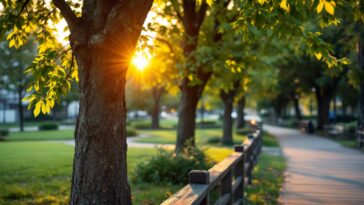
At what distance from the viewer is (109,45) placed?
14.7 ft

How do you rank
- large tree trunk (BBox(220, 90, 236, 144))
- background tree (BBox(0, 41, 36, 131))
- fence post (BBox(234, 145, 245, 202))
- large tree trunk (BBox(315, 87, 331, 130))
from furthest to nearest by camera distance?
background tree (BBox(0, 41, 36, 131)), large tree trunk (BBox(315, 87, 331, 130)), large tree trunk (BBox(220, 90, 236, 144)), fence post (BBox(234, 145, 245, 202))

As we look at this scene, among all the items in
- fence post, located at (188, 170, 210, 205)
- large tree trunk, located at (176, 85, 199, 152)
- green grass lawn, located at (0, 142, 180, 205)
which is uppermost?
large tree trunk, located at (176, 85, 199, 152)

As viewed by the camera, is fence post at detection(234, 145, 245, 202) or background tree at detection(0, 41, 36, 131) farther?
background tree at detection(0, 41, 36, 131)

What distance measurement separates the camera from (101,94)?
451 cm

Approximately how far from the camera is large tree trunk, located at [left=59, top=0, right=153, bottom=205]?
450 cm

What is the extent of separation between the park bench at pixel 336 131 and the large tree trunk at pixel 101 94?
27.1 m

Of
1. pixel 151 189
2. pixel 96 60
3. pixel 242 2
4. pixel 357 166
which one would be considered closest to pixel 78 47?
pixel 96 60

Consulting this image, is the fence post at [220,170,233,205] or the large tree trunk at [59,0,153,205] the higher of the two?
the large tree trunk at [59,0,153,205]

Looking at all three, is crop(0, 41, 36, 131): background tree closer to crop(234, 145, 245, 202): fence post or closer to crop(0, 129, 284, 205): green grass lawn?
crop(0, 129, 284, 205): green grass lawn

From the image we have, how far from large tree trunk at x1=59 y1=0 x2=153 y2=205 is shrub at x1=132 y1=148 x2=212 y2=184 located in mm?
5506

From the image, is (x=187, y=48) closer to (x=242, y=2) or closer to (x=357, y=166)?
(x=357, y=166)

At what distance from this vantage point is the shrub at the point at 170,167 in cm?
1011

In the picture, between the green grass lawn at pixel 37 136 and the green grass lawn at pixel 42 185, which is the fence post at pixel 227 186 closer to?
the green grass lawn at pixel 42 185

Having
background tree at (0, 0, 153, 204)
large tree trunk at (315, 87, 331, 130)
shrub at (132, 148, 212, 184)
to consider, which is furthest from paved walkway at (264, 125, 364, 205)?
large tree trunk at (315, 87, 331, 130)
